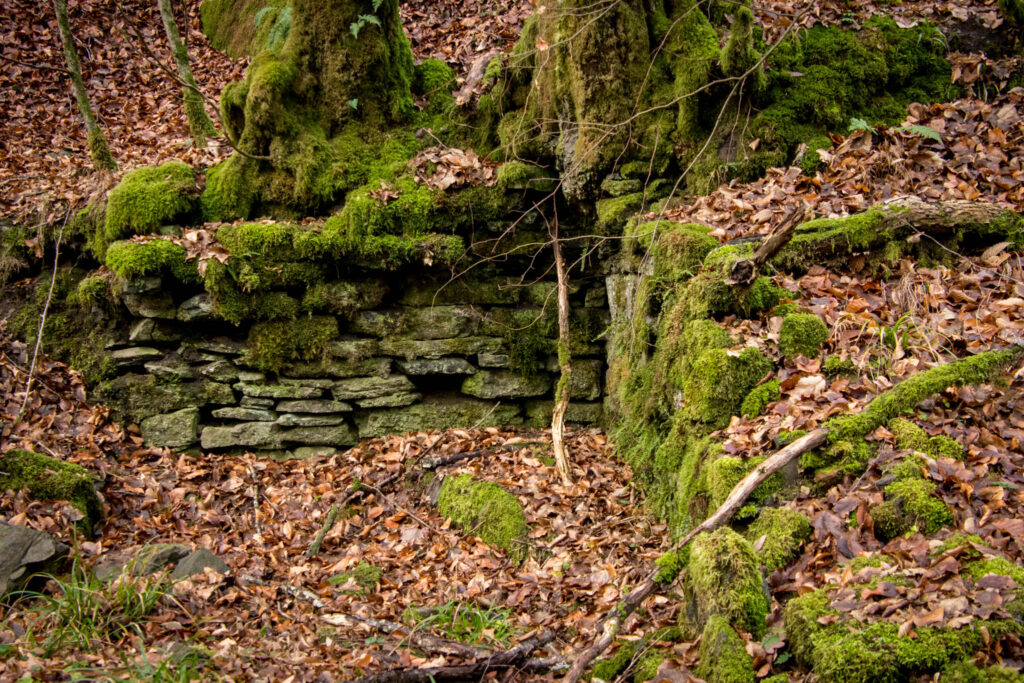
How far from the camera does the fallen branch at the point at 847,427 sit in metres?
3.46

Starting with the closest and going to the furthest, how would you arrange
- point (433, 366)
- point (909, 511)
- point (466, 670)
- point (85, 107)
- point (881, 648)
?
point (881, 648), point (909, 511), point (466, 670), point (433, 366), point (85, 107)

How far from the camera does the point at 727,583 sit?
2.96m

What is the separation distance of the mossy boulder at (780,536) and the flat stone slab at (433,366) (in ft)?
14.4

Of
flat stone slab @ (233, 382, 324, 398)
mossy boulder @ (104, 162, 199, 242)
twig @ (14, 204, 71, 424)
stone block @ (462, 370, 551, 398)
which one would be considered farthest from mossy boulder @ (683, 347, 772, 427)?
twig @ (14, 204, 71, 424)

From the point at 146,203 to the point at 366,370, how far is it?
2.99 meters

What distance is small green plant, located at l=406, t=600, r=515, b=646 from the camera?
418cm

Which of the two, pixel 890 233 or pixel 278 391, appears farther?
pixel 278 391

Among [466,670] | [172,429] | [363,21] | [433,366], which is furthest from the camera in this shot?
[363,21]

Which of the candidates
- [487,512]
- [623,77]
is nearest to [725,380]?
[487,512]

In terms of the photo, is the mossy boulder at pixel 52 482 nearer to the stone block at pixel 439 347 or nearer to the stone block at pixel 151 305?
the stone block at pixel 151 305

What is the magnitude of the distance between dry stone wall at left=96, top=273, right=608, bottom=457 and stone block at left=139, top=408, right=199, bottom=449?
13 mm

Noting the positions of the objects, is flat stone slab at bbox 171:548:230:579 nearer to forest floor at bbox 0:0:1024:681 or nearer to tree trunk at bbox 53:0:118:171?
forest floor at bbox 0:0:1024:681

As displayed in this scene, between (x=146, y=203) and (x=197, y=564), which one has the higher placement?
(x=146, y=203)

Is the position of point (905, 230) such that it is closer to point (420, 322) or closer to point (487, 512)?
point (487, 512)
